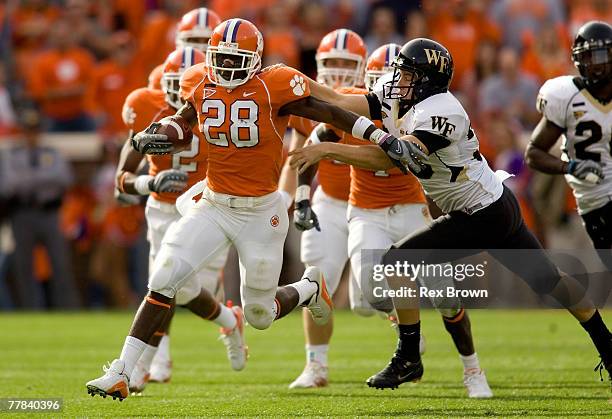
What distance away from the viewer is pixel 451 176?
254 inches

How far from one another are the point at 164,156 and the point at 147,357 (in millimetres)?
1274

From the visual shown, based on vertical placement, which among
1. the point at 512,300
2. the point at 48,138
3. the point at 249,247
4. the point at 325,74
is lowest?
the point at 512,300

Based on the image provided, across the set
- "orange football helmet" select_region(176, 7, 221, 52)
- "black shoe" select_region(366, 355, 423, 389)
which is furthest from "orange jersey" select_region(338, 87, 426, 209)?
"orange football helmet" select_region(176, 7, 221, 52)

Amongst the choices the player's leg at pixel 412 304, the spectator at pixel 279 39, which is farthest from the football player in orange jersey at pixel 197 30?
the spectator at pixel 279 39

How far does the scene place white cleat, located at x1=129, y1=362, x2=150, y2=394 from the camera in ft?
23.5

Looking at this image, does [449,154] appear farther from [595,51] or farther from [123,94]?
[123,94]

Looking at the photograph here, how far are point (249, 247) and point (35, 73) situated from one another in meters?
8.24

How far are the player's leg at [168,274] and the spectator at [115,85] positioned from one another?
25.0 feet

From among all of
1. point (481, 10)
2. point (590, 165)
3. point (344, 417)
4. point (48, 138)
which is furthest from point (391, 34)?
point (344, 417)

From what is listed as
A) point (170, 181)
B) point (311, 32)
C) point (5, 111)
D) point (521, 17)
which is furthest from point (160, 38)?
point (170, 181)

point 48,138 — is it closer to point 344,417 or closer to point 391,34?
point 391,34

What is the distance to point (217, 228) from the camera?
→ 6336 mm

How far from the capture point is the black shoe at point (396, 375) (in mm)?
6781

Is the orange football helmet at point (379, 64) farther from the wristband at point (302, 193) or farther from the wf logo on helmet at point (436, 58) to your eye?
the wf logo on helmet at point (436, 58)
